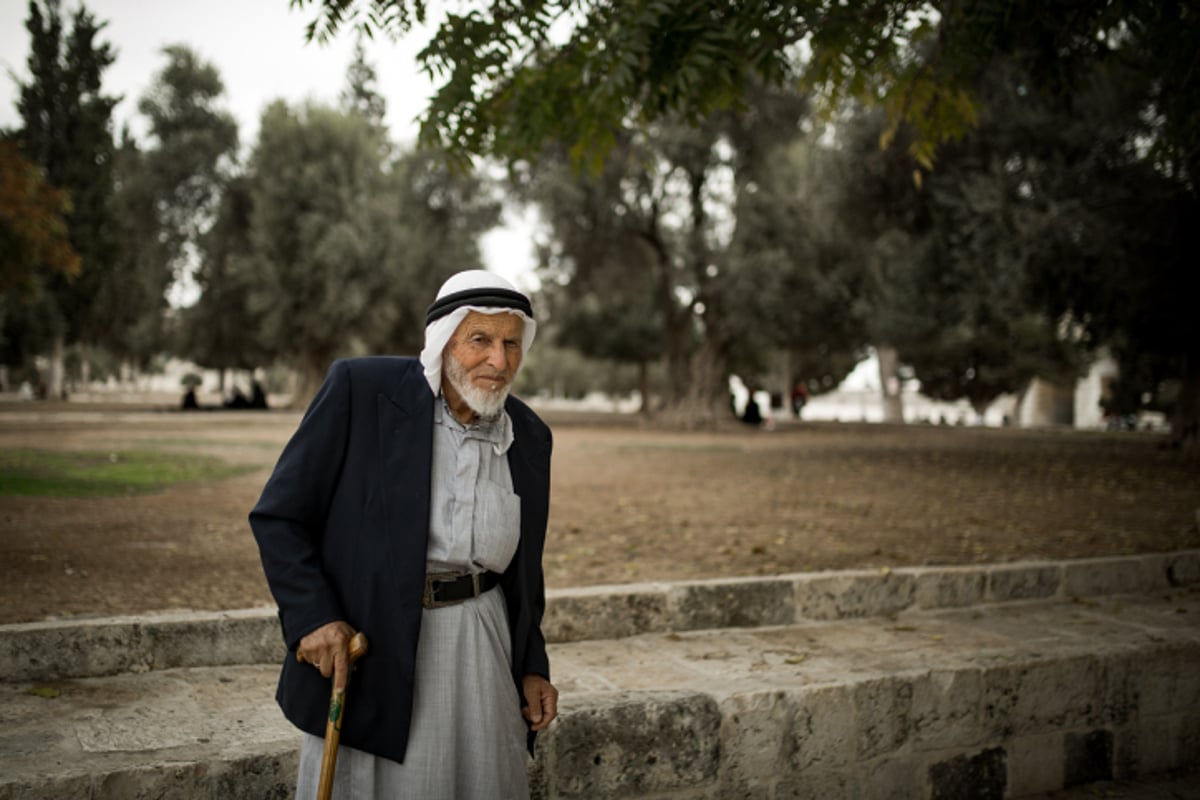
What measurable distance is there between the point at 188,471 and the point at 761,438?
56.6 feet

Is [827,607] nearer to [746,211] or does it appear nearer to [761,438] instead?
[761,438]

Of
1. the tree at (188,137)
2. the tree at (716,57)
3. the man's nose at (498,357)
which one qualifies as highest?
the tree at (188,137)

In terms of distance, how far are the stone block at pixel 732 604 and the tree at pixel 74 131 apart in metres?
38.8

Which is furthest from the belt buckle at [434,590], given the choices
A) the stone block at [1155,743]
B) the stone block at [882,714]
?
the stone block at [1155,743]

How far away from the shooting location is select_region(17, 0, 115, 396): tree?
122 ft

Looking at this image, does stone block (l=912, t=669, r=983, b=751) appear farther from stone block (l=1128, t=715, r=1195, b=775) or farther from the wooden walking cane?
the wooden walking cane

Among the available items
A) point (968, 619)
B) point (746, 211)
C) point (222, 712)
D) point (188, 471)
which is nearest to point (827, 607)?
point (968, 619)

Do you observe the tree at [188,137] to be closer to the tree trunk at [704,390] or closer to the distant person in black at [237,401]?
the distant person in black at [237,401]

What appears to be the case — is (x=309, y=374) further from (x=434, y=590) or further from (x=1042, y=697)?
(x=434, y=590)

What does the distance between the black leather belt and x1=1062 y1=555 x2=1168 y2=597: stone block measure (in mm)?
5207

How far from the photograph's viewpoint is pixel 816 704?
13.4 feet

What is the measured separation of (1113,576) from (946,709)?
2790 mm

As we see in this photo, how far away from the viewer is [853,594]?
5.68 metres

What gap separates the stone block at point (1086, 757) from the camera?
472 centimetres
